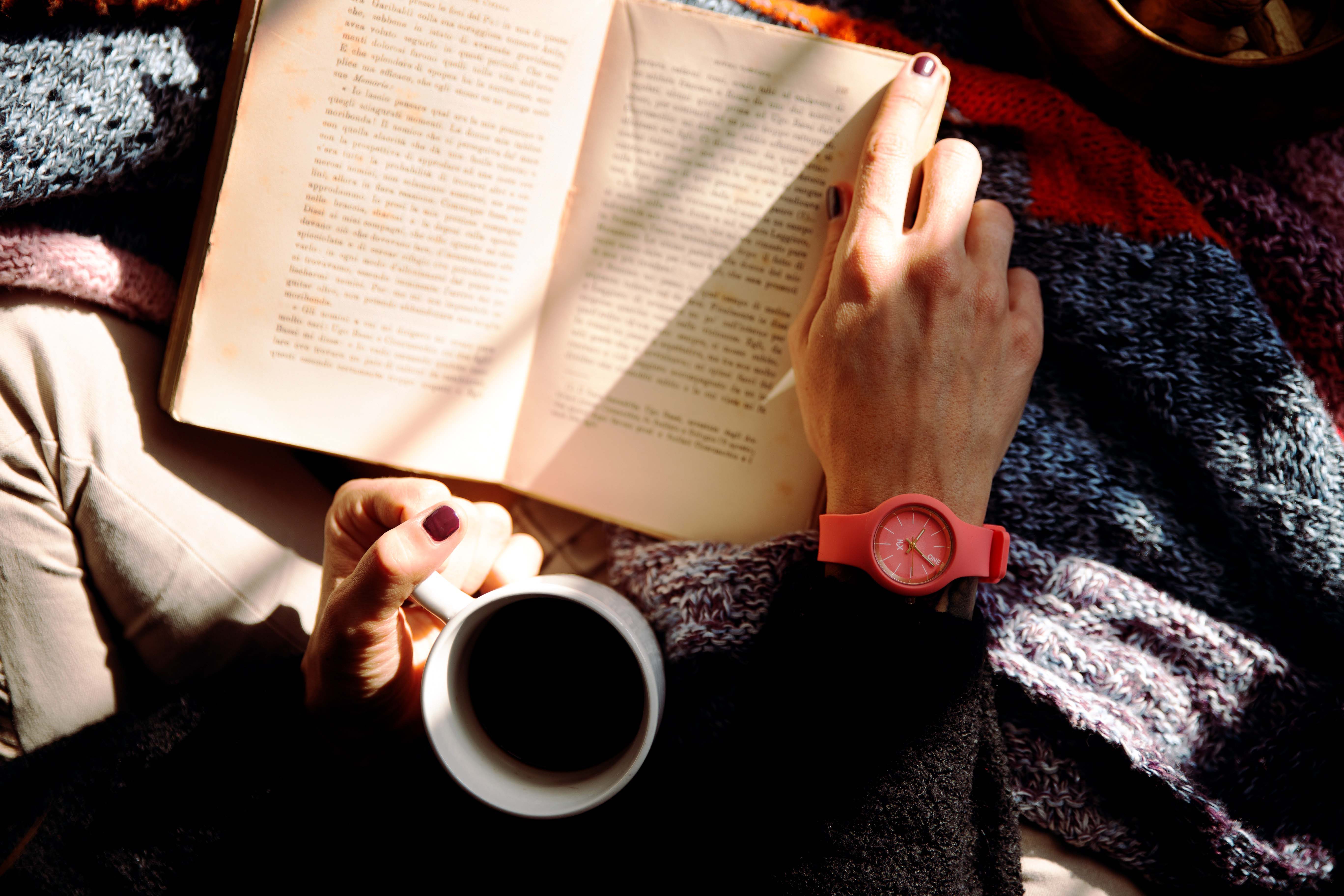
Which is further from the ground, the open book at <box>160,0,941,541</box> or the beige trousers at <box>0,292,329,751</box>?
the open book at <box>160,0,941,541</box>

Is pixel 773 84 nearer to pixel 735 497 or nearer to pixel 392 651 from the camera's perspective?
pixel 735 497

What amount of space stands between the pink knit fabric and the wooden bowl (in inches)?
37.0

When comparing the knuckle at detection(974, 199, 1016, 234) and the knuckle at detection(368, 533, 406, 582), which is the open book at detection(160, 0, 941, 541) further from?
the knuckle at detection(368, 533, 406, 582)

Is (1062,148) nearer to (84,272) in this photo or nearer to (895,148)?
(895,148)

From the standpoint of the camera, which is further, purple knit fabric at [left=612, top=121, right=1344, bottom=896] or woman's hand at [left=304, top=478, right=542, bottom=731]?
purple knit fabric at [left=612, top=121, right=1344, bottom=896]

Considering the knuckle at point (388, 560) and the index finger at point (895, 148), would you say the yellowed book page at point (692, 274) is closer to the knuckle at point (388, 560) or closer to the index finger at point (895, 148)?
the index finger at point (895, 148)

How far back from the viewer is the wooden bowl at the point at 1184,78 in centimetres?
64

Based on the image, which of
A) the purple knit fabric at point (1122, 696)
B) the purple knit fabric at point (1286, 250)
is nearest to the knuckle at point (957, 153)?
the purple knit fabric at point (1286, 250)

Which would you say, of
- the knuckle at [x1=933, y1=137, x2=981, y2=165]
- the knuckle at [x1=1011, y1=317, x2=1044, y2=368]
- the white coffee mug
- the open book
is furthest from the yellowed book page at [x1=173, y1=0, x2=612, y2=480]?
the knuckle at [x1=1011, y1=317, x2=1044, y2=368]

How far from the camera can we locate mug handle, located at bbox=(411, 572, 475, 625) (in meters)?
0.61

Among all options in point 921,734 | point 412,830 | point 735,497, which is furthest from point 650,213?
point 412,830

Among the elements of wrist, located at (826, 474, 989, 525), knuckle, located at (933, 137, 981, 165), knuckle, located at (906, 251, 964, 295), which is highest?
knuckle, located at (933, 137, 981, 165)

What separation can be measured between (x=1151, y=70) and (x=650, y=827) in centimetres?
84

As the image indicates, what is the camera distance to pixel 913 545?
66 centimetres
